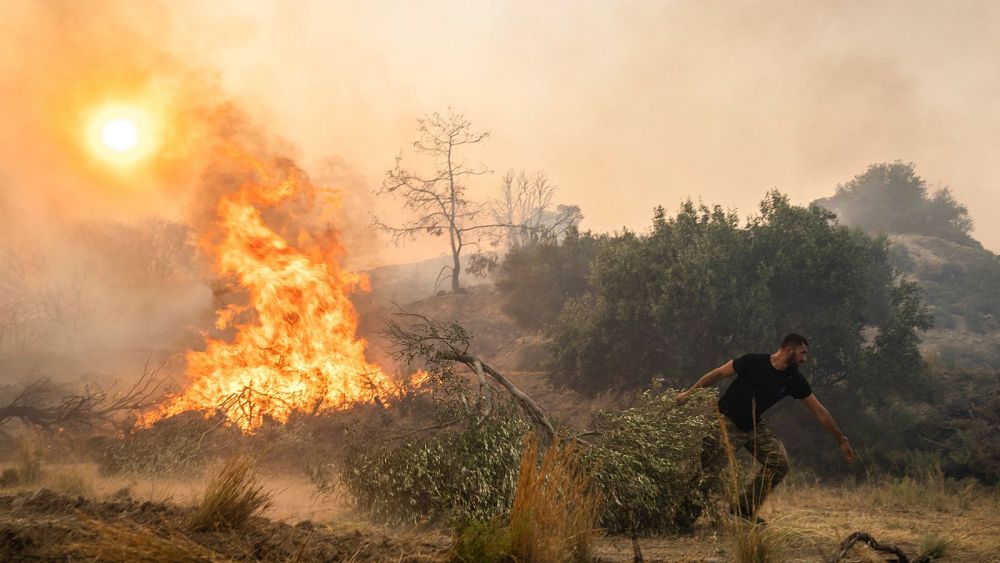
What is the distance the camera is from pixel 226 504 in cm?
530

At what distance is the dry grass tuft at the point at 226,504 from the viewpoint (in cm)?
520

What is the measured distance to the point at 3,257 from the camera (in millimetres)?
29516

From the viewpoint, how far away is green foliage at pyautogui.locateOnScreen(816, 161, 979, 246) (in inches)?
2206

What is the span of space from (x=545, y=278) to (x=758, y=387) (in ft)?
86.9

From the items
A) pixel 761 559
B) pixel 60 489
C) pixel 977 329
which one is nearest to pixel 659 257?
pixel 761 559

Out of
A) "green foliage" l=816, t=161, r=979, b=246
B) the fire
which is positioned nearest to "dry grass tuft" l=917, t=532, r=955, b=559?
the fire

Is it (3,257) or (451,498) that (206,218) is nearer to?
(451,498)

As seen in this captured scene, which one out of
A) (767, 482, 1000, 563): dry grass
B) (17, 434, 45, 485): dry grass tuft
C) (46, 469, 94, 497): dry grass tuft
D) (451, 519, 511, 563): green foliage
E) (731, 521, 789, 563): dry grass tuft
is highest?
(451, 519, 511, 563): green foliage

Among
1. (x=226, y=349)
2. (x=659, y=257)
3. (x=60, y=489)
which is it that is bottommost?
(x=60, y=489)

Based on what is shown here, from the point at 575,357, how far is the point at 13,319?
90.3ft

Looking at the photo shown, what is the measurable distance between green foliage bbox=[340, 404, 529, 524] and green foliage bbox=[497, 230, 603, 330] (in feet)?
75.2

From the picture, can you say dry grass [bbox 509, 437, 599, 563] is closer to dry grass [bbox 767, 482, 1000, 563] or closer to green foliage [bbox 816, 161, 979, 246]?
dry grass [bbox 767, 482, 1000, 563]

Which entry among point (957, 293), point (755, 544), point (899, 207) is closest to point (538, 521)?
point (755, 544)

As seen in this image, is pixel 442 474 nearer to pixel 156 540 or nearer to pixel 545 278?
pixel 156 540
